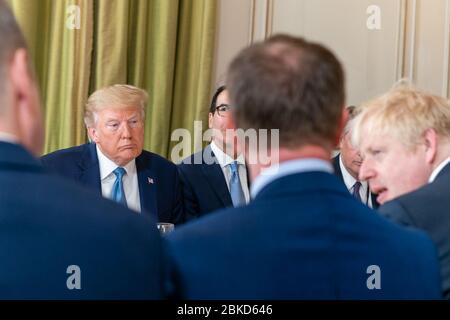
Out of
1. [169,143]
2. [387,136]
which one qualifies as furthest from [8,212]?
[169,143]

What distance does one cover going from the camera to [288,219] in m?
1.48

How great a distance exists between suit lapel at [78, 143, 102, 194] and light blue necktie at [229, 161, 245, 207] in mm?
716

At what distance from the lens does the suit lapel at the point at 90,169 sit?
3.92 m

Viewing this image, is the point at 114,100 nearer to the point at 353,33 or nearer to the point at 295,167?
the point at 353,33

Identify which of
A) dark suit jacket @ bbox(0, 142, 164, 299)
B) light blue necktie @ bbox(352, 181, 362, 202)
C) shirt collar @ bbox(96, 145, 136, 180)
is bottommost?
light blue necktie @ bbox(352, 181, 362, 202)

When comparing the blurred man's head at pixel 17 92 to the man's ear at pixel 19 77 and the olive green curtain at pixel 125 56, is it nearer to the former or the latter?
the man's ear at pixel 19 77

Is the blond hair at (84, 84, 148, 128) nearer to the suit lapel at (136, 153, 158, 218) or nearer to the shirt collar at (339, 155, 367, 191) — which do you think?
the suit lapel at (136, 153, 158, 218)

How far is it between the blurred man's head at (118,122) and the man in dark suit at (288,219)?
254 cm

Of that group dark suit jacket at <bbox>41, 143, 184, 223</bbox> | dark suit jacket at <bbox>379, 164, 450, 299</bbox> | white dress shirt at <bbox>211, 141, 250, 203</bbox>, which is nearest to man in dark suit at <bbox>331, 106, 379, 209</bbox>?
white dress shirt at <bbox>211, 141, 250, 203</bbox>

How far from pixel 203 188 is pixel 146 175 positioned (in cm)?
31

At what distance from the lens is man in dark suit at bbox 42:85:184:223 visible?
3961 millimetres

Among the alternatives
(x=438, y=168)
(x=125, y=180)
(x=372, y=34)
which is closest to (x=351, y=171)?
(x=125, y=180)
